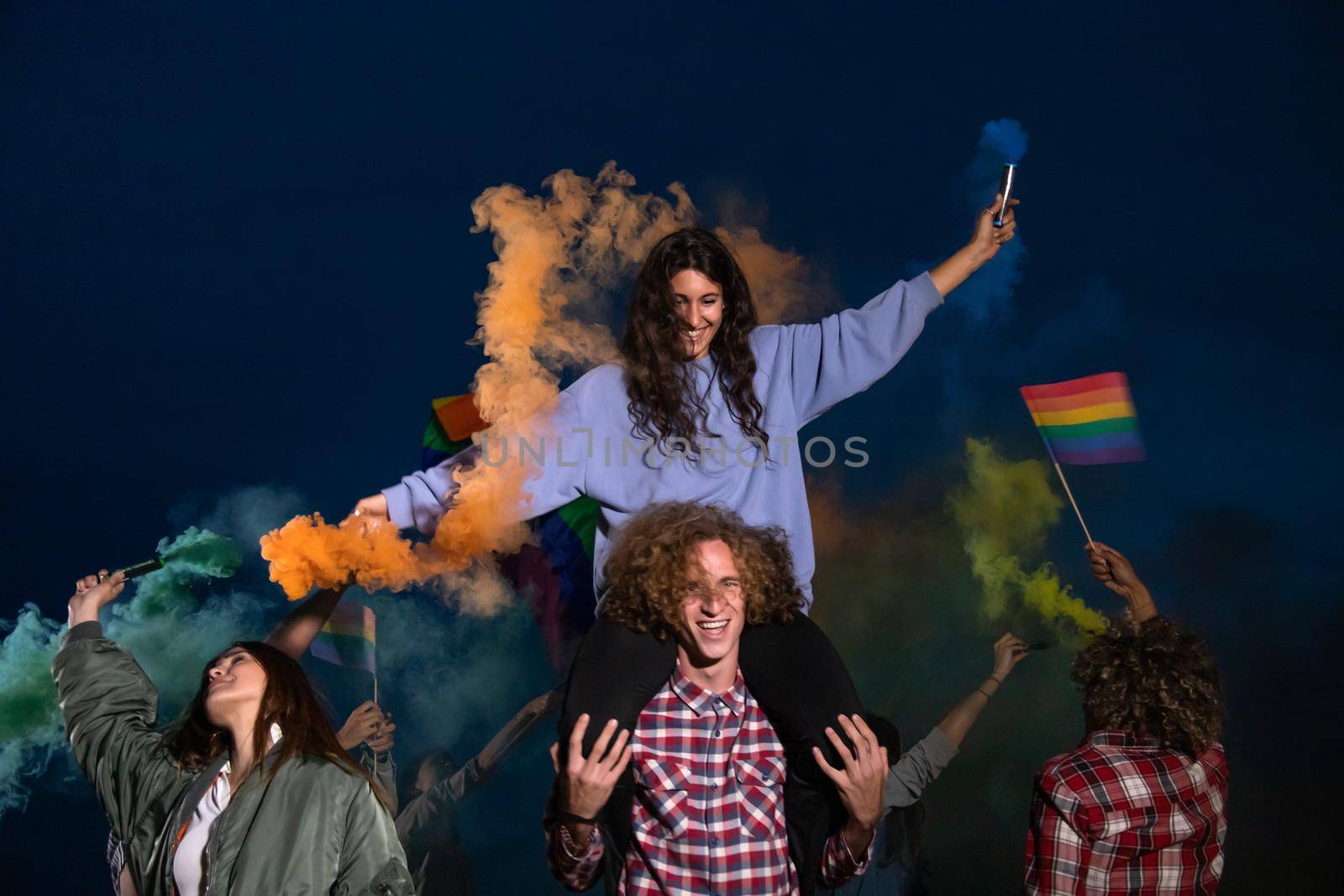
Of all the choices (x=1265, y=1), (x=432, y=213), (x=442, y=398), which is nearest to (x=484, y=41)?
(x=432, y=213)

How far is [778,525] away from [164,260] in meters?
2.43

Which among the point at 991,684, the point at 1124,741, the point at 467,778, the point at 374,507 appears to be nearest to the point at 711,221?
the point at 374,507

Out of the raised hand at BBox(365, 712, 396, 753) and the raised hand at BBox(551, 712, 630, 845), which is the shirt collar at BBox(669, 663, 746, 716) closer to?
the raised hand at BBox(551, 712, 630, 845)

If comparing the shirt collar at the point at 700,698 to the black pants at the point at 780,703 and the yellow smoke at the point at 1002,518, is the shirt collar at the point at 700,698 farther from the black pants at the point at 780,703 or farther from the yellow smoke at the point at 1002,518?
the yellow smoke at the point at 1002,518

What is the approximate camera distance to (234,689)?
7.52 ft

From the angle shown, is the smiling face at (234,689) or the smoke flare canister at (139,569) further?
the smoke flare canister at (139,569)

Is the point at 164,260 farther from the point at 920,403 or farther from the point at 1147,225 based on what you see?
the point at 1147,225

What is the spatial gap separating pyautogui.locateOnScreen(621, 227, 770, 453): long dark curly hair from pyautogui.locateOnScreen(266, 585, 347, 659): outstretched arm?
1.39m

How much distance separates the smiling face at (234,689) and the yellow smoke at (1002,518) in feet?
7.82

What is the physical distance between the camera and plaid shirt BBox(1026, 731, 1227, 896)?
229 centimetres

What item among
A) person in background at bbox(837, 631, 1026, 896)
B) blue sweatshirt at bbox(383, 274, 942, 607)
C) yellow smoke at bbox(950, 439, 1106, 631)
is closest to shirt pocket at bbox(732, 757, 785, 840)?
blue sweatshirt at bbox(383, 274, 942, 607)

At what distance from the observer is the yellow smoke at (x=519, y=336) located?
2.80 meters

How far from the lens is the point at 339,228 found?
381 centimetres

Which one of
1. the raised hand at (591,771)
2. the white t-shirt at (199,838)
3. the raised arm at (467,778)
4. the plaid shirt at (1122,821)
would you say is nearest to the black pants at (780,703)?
the raised hand at (591,771)
